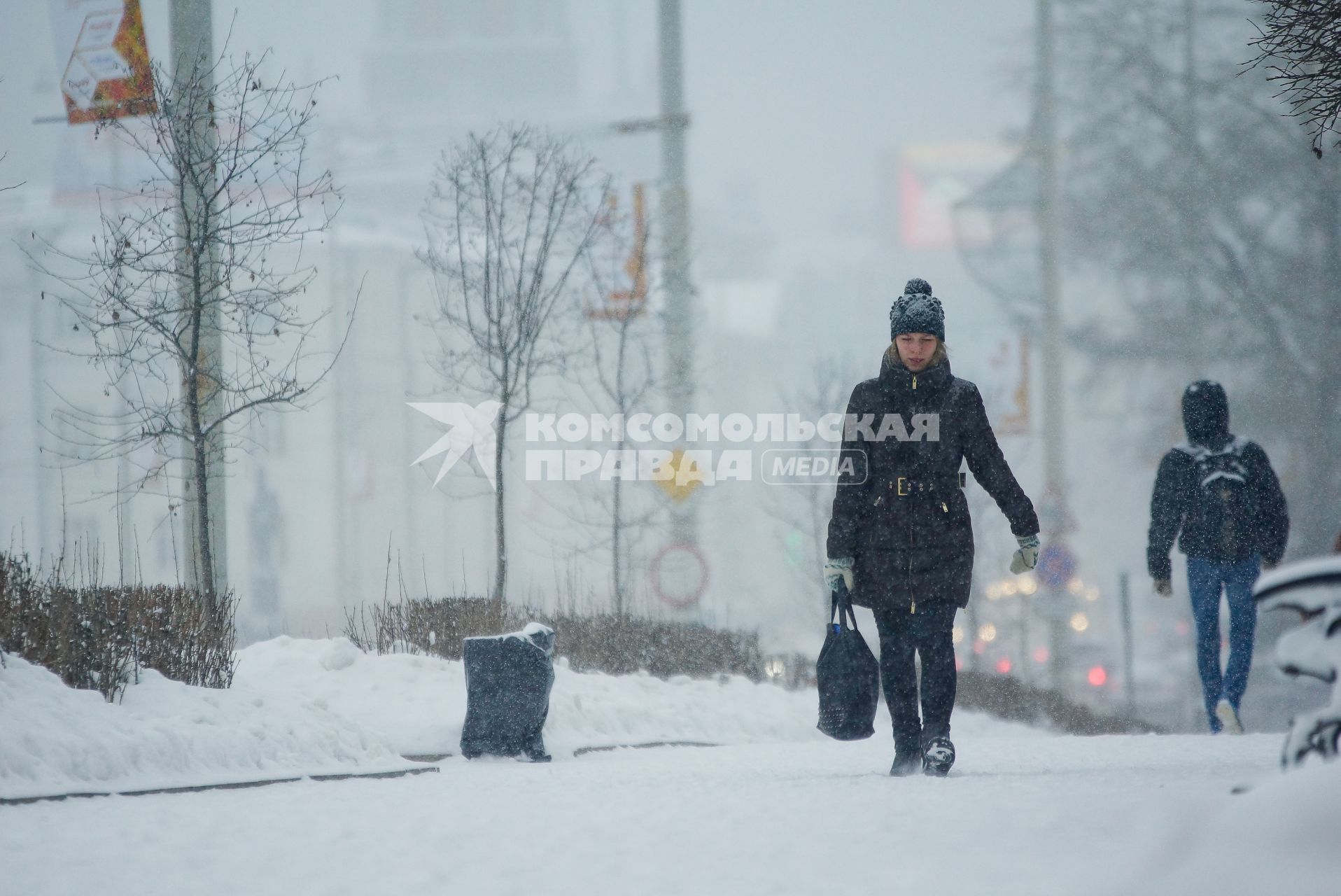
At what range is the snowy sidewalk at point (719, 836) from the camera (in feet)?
7.83

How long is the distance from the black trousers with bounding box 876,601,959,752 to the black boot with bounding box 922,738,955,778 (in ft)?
0.19

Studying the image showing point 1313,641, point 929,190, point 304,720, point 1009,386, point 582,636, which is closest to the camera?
point 1313,641

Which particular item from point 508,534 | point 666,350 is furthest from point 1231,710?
point 508,534

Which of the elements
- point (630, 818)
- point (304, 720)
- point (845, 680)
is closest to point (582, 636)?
point (304, 720)

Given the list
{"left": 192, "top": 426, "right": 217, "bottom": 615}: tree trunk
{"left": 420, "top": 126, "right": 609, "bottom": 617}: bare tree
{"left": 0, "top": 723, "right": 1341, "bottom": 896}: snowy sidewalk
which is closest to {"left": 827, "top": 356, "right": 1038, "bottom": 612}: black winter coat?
{"left": 0, "top": 723, "right": 1341, "bottom": 896}: snowy sidewalk

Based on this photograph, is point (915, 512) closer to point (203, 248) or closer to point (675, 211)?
point (203, 248)

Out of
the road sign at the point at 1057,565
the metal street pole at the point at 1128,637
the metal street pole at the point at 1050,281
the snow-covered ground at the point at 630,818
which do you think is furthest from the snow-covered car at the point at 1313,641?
the metal street pole at the point at 1050,281

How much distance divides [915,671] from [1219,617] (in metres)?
3.08

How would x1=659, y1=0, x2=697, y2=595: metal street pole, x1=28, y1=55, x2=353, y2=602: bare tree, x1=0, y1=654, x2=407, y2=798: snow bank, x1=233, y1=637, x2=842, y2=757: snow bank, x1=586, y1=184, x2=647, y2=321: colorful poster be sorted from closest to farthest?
1. x1=0, y1=654, x2=407, y2=798: snow bank
2. x1=233, y1=637, x2=842, y2=757: snow bank
3. x1=28, y1=55, x2=353, y2=602: bare tree
4. x1=659, y1=0, x2=697, y2=595: metal street pole
5. x1=586, y1=184, x2=647, y2=321: colorful poster

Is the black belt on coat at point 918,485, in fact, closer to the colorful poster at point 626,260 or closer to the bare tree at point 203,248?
the bare tree at point 203,248

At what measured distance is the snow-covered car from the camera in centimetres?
273

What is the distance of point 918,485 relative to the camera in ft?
18.2

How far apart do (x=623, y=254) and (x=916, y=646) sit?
1073 cm

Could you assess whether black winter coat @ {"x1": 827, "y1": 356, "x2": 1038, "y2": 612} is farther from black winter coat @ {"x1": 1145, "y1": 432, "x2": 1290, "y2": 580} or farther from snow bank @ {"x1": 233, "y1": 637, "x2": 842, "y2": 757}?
snow bank @ {"x1": 233, "y1": 637, "x2": 842, "y2": 757}
